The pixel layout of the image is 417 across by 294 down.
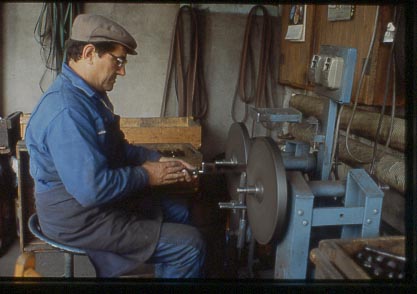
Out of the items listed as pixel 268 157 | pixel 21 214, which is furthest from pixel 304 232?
pixel 21 214

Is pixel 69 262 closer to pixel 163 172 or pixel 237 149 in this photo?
pixel 163 172

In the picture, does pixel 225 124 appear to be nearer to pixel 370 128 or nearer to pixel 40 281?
pixel 370 128

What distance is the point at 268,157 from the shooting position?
5.25 ft

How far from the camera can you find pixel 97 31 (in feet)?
5.53

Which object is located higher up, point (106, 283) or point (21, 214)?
point (106, 283)

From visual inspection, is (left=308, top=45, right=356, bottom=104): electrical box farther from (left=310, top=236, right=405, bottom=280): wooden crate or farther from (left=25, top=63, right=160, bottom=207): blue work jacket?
(left=25, top=63, right=160, bottom=207): blue work jacket

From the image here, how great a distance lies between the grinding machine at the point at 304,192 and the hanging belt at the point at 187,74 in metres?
1.68

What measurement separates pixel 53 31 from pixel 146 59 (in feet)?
2.35

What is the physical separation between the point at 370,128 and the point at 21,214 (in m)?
2.07

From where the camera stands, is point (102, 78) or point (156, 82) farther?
point (156, 82)

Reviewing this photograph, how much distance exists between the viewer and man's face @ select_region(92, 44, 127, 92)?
5.72 ft

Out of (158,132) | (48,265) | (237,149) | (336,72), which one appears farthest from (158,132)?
(336,72)

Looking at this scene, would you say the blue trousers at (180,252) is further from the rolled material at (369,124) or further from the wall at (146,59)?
the wall at (146,59)

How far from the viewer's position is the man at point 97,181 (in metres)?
1.58
